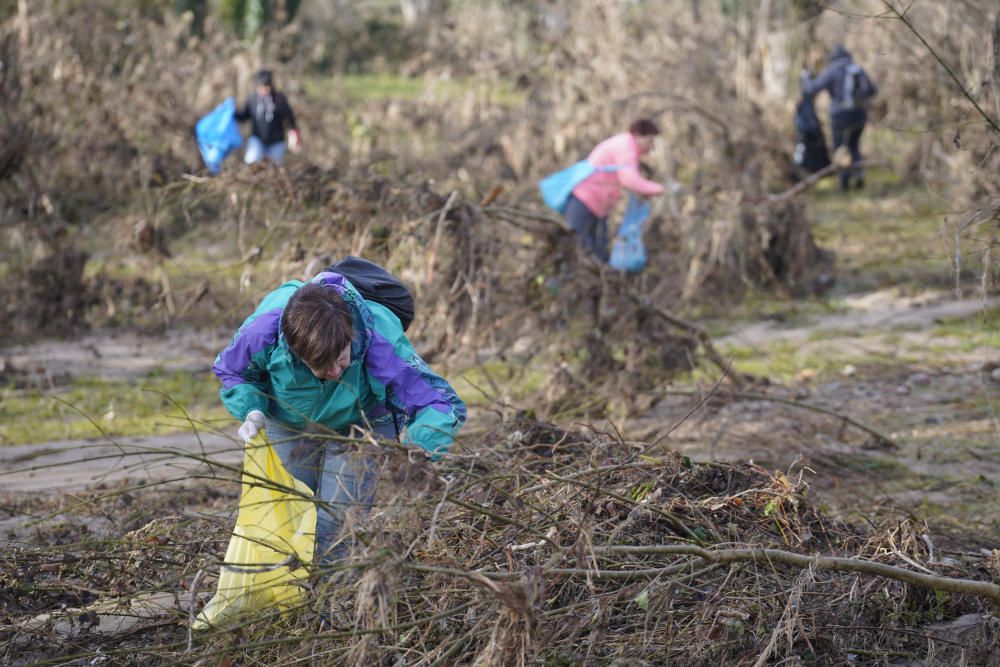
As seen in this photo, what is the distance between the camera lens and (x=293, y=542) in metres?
3.65

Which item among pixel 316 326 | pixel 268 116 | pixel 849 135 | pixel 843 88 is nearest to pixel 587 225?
pixel 268 116

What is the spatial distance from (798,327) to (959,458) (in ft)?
11.3

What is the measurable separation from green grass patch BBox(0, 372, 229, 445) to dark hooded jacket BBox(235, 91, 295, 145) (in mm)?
3916

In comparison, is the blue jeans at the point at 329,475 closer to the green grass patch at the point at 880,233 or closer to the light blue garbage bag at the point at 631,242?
the light blue garbage bag at the point at 631,242

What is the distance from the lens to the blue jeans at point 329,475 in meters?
3.31

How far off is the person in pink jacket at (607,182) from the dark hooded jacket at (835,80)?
19.7 ft

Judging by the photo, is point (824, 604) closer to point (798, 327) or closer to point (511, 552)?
point (511, 552)

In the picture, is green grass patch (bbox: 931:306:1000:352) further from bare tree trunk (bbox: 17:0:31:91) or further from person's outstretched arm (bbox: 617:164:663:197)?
bare tree trunk (bbox: 17:0:31:91)

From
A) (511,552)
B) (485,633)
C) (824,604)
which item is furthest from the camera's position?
(824,604)

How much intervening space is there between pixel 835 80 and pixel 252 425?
11574 mm

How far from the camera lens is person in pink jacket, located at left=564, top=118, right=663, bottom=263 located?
8328mm

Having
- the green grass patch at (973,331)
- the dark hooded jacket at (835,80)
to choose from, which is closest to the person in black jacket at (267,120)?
the dark hooded jacket at (835,80)

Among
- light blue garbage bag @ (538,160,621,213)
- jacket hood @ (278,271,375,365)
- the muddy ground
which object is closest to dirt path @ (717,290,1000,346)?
the muddy ground

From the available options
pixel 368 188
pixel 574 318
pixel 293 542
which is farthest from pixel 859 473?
pixel 293 542
